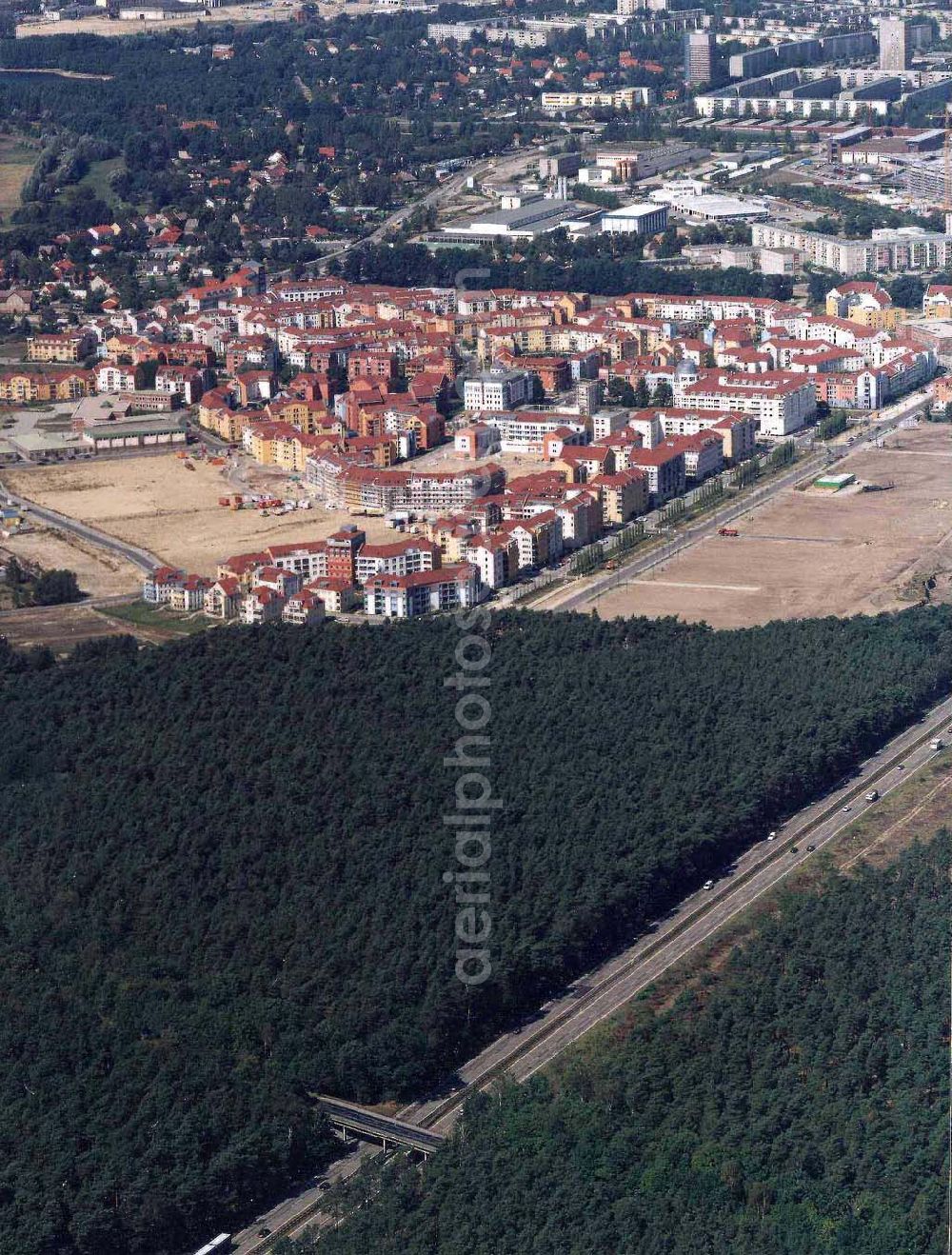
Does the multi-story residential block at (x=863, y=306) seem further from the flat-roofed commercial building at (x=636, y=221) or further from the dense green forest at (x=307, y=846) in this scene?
the dense green forest at (x=307, y=846)

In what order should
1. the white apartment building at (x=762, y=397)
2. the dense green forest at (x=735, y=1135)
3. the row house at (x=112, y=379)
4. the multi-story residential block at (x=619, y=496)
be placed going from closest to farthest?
the dense green forest at (x=735, y=1135), the multi-story residential block at (x=619, y=496), the white apartment building at (x=762, y=397), the row house at (x=112, y=379)

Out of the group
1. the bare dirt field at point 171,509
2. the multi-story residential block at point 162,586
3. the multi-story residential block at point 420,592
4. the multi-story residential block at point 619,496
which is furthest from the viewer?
the multi-story residential block at point 619,496

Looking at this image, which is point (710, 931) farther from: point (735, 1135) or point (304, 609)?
point (304, 609)

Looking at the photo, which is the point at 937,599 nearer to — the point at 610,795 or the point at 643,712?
the point at 643,712

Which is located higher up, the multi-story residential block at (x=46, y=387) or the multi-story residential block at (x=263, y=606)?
the multi-story residential block at (x=46, y=387)

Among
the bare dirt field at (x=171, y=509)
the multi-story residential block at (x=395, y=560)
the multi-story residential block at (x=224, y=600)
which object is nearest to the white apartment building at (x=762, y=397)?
the bare dirt field at (x=171, y=509)

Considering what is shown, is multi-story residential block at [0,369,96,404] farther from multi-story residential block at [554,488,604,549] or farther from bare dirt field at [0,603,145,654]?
multi-story residential block at [554,488,604,549]

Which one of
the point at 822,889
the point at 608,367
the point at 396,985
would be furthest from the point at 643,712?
the point at 608,367
